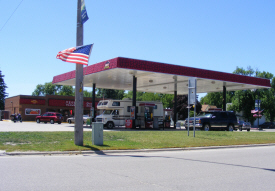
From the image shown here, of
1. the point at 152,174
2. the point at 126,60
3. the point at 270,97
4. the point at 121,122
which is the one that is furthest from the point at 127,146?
the point at 270,97

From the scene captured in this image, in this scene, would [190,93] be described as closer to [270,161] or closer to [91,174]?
[270,161]

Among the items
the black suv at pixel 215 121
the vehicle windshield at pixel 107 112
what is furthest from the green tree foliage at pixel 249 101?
the vehicle windshield at pixel 107 112

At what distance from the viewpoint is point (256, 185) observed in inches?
280

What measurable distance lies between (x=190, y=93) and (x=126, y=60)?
7774 millimetres

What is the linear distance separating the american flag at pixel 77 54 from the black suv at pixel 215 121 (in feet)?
55.1

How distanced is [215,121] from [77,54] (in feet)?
60.3

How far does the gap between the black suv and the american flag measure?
16787 mm

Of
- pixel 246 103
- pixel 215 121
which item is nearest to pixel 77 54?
pixel 215 121

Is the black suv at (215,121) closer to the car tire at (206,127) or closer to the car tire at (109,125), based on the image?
the car tire at (206,127)

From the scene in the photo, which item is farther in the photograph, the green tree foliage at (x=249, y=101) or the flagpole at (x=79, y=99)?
the green tree foliage at (x=249, y=101)

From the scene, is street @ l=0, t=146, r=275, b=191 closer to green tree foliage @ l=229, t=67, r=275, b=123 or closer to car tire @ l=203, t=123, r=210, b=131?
car tire @ l=203, t=123, r=210, b=131

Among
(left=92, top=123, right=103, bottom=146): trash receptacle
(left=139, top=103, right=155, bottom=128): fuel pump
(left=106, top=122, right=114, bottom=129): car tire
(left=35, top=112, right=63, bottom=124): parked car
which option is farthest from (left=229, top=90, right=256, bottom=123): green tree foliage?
(left=92, top=123, right=103, bottom=146): trash receptacle

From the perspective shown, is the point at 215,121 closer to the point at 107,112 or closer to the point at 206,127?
the point at 206,127

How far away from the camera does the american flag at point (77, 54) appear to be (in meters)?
13.2
